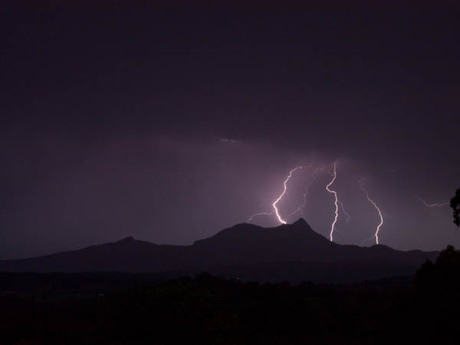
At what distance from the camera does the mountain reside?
145375 mm

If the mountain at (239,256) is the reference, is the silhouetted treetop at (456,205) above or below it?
below

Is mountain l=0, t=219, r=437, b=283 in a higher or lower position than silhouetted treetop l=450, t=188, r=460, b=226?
higher

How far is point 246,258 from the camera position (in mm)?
170750

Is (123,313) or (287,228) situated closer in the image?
(123,313)

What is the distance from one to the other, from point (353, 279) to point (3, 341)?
103 m

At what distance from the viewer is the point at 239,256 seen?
17425 centimetres

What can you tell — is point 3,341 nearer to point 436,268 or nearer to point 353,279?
point 436,268

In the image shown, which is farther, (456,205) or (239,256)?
(239,256)

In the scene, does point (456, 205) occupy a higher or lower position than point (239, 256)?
lower

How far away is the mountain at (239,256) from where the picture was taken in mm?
145375

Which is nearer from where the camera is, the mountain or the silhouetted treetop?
the silhouetted treetop

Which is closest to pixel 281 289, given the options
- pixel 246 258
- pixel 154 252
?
pixel 246 258

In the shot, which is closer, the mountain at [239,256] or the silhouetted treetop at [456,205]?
the silhouetted treetop at [456,205]

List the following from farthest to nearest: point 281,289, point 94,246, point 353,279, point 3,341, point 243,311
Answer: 1. point 94,246
2. point 353,279
3. point 281,289
4. point 243,311
5. point 3,341
